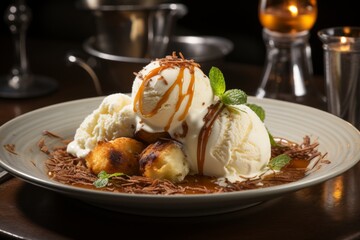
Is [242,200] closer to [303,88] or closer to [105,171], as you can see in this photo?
[105,171]

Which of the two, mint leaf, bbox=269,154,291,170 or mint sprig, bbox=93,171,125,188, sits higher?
mint sprig, bbox=93,171,125,188

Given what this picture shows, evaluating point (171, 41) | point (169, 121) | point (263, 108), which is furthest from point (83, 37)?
point (169, 121)

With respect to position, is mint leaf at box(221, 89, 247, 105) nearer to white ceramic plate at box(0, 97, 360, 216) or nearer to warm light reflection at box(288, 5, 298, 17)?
white ceramic plate at box(0, 97, 360, 216)

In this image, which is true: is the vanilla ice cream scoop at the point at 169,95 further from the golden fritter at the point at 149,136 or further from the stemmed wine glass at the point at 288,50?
the stemmed wine glass at the point at 288,50

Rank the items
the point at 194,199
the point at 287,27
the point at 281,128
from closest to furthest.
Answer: the point at 194,199, the point at 281,128, the point at 287,27

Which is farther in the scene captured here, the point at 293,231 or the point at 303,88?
the point at 303,88

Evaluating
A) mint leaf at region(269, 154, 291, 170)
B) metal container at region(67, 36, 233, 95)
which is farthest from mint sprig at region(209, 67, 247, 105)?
metal container at region(67, 36, 233, 95)

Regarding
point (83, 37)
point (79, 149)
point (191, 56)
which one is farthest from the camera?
point (83, 37)
